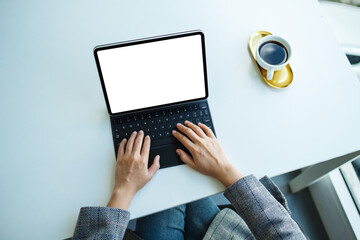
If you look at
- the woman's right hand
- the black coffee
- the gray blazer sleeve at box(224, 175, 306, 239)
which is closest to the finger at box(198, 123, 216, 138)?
the woman's right hand

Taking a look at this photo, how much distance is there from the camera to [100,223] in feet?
1.52

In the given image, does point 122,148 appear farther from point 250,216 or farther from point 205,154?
point 250,216

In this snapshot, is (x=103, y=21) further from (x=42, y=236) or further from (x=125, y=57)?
(x=42, y=236)

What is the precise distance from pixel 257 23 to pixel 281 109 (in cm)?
27

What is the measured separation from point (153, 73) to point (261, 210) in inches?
14.9

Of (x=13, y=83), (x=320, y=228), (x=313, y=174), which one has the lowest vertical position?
(x=320, y=228)

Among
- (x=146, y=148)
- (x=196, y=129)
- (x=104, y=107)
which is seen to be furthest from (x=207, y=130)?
(x=104, y=107)

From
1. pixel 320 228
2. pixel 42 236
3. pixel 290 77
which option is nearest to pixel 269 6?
pixel 290 77

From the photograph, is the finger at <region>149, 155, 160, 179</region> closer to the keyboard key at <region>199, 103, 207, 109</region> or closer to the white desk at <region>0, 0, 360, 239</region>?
the white desk at <region>0, 0, 360, 239</region>

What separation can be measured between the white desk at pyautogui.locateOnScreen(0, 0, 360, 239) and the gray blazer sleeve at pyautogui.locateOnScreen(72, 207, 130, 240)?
0.10ft

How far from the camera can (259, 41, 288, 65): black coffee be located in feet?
1.88

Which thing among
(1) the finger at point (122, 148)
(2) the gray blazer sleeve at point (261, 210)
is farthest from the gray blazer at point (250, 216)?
(1) the finger at point (122, 148)

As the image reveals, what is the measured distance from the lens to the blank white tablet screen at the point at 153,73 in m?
0.44

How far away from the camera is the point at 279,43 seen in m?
0.59
